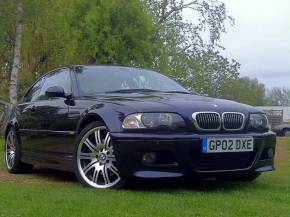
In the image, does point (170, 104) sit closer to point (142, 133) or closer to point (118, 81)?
point (142, 133)

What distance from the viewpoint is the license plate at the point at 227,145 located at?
527cm

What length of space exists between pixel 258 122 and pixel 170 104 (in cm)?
101

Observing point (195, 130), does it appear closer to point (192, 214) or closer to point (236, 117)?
point (236, 117)

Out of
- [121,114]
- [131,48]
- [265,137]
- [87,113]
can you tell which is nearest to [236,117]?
[265,137]

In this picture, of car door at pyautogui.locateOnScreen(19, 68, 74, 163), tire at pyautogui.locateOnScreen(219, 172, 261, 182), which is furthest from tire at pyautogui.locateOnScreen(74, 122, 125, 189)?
tire at pyautogui.locateOnScreen(219, 172, 261, 182)

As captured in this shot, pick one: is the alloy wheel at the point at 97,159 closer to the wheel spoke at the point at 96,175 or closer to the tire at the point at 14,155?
the wheel spoke at the point at 96,175

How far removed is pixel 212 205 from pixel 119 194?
921mm

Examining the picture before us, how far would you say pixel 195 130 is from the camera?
5.33m

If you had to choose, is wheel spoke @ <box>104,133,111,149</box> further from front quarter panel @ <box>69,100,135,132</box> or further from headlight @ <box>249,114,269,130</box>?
headlight @ <box>249,114,269,130</box>

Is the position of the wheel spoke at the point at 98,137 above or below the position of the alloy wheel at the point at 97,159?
above

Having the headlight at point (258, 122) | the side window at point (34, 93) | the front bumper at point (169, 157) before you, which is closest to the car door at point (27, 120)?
the side window at point (34, 93)

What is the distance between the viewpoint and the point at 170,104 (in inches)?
215

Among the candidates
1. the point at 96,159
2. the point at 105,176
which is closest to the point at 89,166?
the point at 96,159

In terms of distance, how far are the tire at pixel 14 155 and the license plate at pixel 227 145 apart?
3183mm
